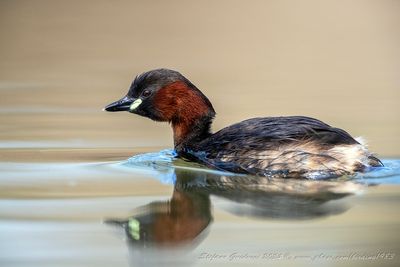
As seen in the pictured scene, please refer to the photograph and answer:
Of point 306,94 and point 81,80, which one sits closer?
point 306,94

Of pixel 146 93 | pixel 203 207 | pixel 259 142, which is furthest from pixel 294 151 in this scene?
pixel 146 93

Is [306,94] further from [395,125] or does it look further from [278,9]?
[278,9]

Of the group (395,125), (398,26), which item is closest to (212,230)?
(395,125)

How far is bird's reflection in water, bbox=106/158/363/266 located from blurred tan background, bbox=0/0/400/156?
161 cm

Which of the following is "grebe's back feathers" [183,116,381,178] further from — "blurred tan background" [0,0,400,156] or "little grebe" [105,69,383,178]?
"blurred tan background" [0,0,400,156]

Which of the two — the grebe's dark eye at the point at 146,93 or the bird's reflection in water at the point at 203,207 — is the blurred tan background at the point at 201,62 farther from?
the bird's reflection in water at the point at 203,207

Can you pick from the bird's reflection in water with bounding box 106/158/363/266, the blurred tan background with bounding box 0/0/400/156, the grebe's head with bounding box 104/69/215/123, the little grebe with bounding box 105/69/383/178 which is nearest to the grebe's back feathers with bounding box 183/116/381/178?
the little grebe with bounding box 105/69/383/178

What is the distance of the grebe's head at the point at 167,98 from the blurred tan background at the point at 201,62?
1.89 feet

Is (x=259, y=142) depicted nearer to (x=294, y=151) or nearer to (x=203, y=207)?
(x=294, y=151)

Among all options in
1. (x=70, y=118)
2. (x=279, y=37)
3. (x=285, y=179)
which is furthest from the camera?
(x=279, y=37)

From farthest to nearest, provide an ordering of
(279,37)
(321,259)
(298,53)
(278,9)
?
(278,9) → (279,37) → (298,53) → (321,259)

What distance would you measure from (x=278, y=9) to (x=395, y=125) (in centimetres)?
1045

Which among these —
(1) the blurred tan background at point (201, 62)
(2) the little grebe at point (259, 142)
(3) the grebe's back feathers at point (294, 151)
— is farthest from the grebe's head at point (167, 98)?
(3) the grebe's back feathers at point (294, 151)

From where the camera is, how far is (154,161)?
810 centimetres
